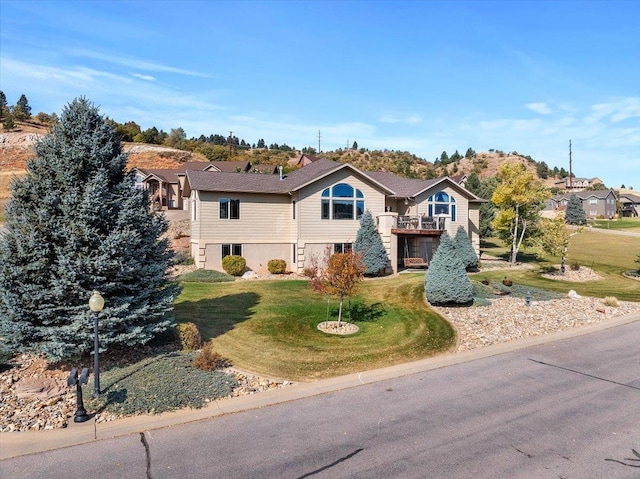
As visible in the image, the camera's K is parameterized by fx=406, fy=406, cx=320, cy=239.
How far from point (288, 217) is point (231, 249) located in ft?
14.9

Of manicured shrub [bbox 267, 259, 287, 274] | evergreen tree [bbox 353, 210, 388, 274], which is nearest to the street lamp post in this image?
manicured shrub [bbox 267, 259, 287, 274]

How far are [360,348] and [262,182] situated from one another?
695 inches

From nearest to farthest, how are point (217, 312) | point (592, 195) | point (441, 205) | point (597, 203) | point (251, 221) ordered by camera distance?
point (217, 312) → point (251, 221) → point (441, 205) → point (597, 203) → point (592, 195)

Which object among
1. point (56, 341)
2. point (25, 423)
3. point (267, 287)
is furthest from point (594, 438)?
point (267, 287)

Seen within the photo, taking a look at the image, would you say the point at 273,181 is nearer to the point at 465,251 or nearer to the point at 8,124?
the point at 465,251

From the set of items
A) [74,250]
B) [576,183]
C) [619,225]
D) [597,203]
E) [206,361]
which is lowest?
[206,361]

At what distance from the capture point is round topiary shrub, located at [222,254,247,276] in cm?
2592

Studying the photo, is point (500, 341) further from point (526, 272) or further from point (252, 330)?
point (526, 272)

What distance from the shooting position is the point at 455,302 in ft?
61.2

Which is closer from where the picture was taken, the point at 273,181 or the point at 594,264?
the point at 273,181

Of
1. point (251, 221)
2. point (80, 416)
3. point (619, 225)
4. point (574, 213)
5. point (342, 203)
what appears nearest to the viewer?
point (80, 416)

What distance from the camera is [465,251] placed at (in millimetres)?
28906

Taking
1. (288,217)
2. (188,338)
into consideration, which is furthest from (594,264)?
(188,338)

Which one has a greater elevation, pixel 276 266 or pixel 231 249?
pixel 231 249
